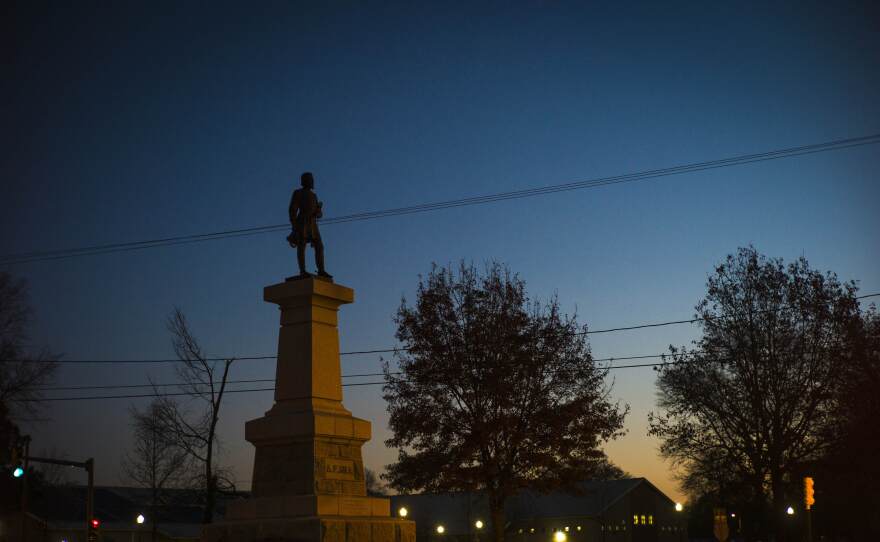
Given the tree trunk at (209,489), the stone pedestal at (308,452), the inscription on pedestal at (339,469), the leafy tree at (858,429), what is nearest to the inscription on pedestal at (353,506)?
the stone pedestal at (308,452)

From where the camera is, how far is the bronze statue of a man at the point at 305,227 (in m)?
17.8

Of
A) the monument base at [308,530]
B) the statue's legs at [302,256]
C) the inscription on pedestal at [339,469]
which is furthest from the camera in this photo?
the statue's legs at [302,256]

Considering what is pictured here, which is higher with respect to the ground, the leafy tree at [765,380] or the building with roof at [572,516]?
the leafy tree at [765,380]

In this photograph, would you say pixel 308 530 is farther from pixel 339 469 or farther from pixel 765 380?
pixel 765 380

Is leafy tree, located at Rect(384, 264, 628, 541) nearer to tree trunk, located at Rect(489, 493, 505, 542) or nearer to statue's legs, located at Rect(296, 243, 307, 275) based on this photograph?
tree trunk, located at Rect(489, 493, 505, 542)

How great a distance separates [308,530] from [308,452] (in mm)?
1560

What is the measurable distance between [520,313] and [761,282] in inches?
357

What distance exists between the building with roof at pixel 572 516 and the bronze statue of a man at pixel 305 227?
45.7 metres

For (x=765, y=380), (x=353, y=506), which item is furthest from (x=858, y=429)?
(x=353, y=506)

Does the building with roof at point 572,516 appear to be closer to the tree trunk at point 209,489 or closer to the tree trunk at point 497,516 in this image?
the tree trunk at point 497,516

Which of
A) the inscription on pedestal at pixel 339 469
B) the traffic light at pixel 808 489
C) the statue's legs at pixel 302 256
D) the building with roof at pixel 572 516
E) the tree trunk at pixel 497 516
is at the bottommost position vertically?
the building with roof at pixel 572 516

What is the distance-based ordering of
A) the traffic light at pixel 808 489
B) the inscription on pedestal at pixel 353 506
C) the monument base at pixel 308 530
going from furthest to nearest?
the traffic light at pixel 808 489 → the inscription on pedestal at pixel 353 506 → the monument base at pixel 308 530

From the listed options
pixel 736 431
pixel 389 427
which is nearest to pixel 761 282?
pixel 736 431

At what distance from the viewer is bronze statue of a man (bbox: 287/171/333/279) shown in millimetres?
17844
